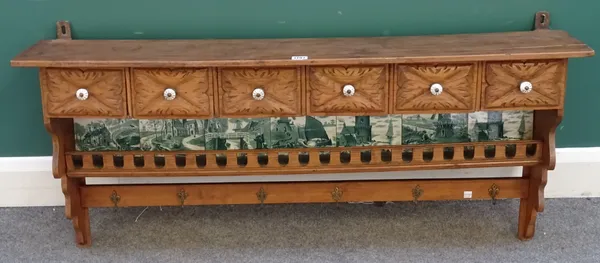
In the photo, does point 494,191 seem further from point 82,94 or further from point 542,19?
point 82,94

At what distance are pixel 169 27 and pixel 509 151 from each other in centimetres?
135

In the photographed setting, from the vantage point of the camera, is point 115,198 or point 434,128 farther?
point 434,128

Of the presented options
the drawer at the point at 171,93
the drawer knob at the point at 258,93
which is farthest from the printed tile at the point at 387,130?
the drawer at the point at 171,93

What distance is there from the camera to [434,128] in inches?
119

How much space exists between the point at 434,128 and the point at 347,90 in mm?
591

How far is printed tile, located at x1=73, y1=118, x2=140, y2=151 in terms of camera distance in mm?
2973

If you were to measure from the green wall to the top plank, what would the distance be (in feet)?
0.38

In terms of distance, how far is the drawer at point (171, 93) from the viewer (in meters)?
2.56

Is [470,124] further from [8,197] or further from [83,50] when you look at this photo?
[8,197]

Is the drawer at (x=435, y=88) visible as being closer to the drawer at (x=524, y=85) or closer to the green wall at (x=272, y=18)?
the drawer at (x=524, y=85)

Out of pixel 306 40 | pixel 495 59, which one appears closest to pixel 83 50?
pixel 306 40

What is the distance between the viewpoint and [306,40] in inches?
113

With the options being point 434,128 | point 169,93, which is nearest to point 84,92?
point 169,93

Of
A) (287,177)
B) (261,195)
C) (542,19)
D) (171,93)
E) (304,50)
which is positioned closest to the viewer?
(171,93)
